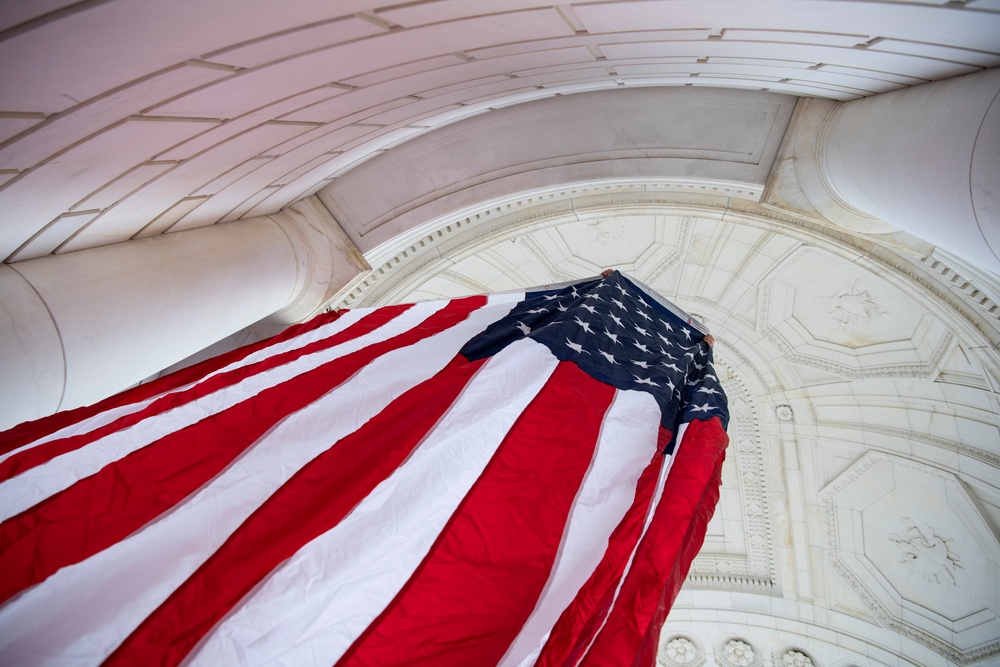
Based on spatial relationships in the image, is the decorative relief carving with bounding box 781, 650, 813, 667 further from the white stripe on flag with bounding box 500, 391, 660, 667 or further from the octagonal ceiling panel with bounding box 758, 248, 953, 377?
the white stripe on flag with bounding box 500, 391, 660, 667

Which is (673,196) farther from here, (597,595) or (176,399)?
(176,399)

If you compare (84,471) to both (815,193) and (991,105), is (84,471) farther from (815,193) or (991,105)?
(815,193)

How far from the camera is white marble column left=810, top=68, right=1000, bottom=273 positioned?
279 cm

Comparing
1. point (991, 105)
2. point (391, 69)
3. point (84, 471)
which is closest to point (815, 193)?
point (991, 105)

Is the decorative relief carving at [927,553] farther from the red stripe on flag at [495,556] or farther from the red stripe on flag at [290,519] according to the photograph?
the red stripe on flag at [290,519]

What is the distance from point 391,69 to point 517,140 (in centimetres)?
369

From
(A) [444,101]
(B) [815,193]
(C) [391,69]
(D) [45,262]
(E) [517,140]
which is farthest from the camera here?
(E) [517,140]

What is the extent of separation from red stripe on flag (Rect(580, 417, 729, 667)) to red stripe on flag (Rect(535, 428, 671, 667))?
0.19 feet

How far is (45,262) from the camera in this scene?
3.62m

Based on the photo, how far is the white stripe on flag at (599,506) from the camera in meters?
2.48

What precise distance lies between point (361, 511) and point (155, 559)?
87 centimetres

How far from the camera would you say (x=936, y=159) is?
323 centimetres

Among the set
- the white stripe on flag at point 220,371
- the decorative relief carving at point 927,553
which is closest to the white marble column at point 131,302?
the white stripe on flag at point 220,371

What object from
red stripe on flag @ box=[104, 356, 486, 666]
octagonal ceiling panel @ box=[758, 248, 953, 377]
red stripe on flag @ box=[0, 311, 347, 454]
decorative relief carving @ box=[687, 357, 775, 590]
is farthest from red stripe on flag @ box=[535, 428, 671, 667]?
decorative relief carving @ box=[687, 357, 775, 590]
